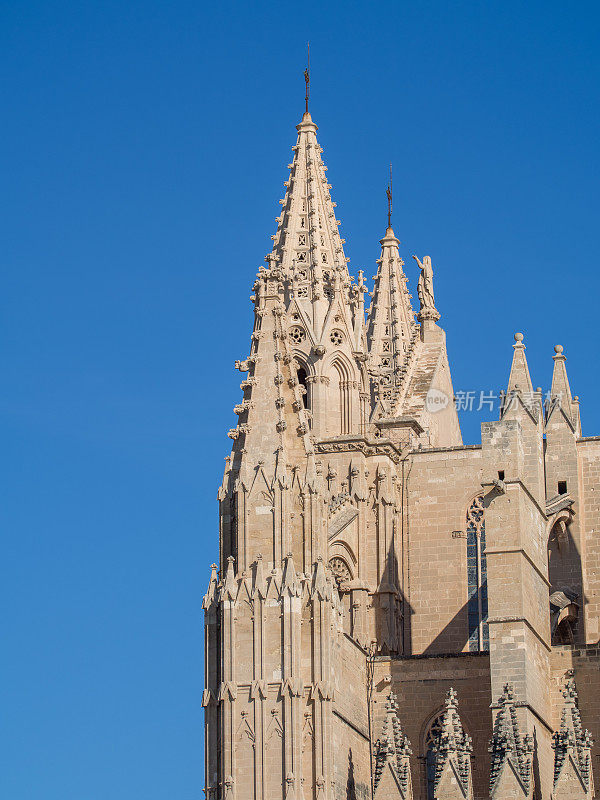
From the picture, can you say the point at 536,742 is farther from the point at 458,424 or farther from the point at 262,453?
the point at 458,424

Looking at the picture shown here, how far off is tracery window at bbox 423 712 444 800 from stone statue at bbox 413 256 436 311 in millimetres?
20198

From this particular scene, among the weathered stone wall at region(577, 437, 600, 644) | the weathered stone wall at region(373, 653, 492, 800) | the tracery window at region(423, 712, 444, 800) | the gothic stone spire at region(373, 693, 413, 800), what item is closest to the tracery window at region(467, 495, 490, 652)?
the weathered stone wall at region(577, 437, 600, 644)

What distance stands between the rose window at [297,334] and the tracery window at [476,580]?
709 cm

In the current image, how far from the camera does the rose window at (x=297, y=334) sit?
2539 inches

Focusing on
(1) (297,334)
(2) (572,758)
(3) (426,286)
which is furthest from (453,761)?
(3) (426,286)

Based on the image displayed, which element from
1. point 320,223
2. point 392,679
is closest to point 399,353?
point 320,223

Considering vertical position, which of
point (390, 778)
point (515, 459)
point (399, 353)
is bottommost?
point (390, 778)

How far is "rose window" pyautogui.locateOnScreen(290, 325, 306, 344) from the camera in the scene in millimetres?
64500

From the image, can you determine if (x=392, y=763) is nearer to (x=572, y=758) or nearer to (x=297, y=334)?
(x=572, y=758)

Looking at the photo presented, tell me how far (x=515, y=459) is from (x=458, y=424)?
71.2 ft

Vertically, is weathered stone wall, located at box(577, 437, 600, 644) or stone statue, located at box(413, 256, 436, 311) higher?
stone statue, located at box(413, 256, 436, 311)

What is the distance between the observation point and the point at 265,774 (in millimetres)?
50031

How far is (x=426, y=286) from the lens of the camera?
71.9 m

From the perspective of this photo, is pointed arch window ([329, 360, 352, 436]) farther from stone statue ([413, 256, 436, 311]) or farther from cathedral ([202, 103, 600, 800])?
stone statue ([413, 256, 436, 311])
